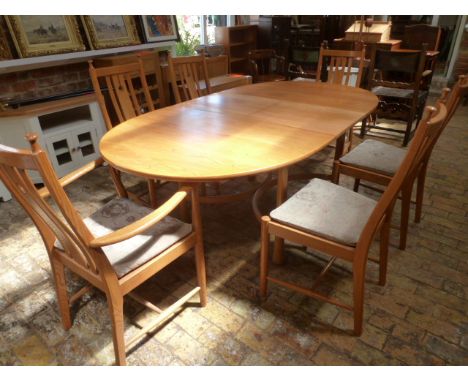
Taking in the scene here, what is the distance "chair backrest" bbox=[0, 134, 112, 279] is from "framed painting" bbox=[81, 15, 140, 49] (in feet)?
7.55

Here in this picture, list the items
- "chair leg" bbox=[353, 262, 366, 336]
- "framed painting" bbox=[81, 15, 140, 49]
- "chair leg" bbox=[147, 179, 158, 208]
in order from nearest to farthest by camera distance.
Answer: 1. "chair leg" bbox=[353, 262, 366, 336]
2. "chair leg" bbox=[147, 179, 158, 208]
3. "framed painting" bbox=[81, 15, 140, 49]

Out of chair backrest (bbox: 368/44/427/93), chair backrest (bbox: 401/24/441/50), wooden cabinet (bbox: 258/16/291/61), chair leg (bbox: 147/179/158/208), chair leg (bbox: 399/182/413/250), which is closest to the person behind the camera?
chair leg (bbox: 399/182/413/250)

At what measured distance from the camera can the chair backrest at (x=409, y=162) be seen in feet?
3.44

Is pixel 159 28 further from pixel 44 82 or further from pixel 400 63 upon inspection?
pixel 400 63

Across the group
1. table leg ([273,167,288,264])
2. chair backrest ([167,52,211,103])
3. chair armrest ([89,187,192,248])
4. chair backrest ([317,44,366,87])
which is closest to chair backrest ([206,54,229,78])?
chair backrest ([167,52,211,103])

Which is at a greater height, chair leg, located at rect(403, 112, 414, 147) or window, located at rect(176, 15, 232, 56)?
window, located at rect(176, 15, 232, 56)

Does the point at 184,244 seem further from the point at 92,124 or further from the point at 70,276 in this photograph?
the point at 92,124

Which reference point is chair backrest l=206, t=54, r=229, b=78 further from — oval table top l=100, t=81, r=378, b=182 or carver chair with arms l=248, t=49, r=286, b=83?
oval table top l=100, t=81, r=378, b=182

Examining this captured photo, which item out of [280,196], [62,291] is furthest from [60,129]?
[280,196]

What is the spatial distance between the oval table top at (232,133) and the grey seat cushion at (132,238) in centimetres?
23

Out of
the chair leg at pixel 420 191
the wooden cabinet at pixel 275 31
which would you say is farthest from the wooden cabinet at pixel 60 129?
the wooden cabinet at pixel 275 31

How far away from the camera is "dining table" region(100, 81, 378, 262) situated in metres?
1.35

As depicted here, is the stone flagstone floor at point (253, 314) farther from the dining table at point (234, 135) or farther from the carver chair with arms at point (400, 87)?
the carver chair with arms at point (400, 87)

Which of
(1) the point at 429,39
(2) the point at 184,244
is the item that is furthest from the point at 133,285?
(1) the point at 429,39
